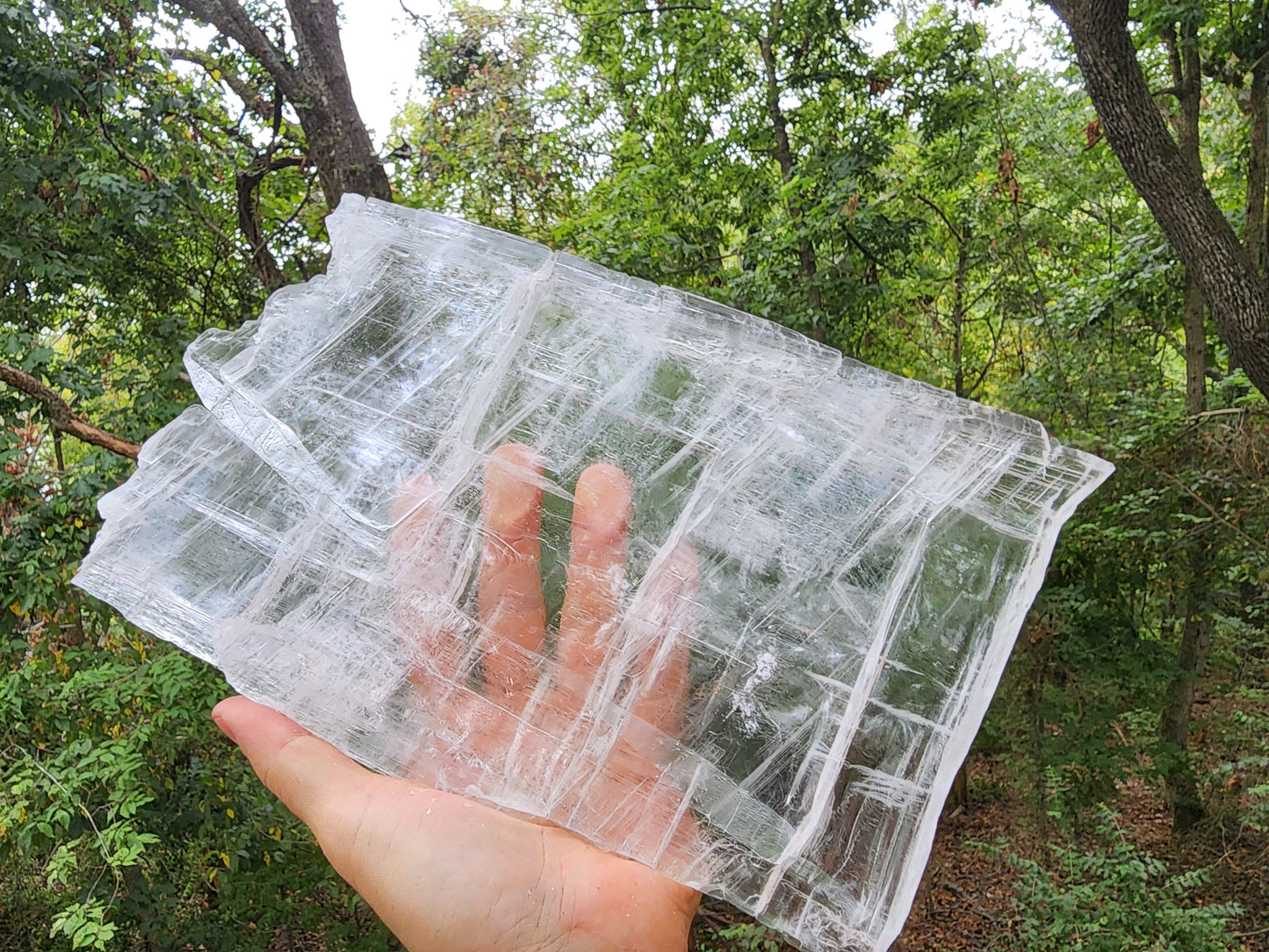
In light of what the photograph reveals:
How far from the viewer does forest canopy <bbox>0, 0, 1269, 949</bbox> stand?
122 inches

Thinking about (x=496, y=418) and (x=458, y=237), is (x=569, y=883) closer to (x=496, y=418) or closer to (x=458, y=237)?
(x=496, y=418)

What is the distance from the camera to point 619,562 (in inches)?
64.6

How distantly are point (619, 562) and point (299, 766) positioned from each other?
768 millimetres

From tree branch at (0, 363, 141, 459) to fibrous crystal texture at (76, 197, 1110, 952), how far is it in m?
1.19

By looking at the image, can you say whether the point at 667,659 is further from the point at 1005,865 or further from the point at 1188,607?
the point at 1005,865

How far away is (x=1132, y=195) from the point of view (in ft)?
20.5

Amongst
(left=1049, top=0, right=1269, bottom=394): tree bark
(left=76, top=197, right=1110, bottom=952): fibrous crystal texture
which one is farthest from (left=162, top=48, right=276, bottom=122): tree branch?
(left=1049, top=0, right=1269, bottom=394): tree bark

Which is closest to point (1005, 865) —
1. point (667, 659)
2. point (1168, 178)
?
point (1168, 178)

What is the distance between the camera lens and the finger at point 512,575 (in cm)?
164

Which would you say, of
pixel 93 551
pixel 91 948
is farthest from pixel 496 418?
pixel 91 948

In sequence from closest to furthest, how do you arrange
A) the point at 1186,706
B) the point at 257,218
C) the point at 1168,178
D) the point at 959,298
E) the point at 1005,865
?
1. the point at 1168,178
2. the point at 257,218
3. the point at 1186,706
4. the point at 959,298
5. the point at 1005,865

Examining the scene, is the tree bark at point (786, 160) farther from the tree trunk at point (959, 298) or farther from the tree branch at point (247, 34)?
the tree branch at point (247, 34)

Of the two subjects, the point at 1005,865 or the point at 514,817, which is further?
the point at 1005,865

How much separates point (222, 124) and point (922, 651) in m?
4.00
